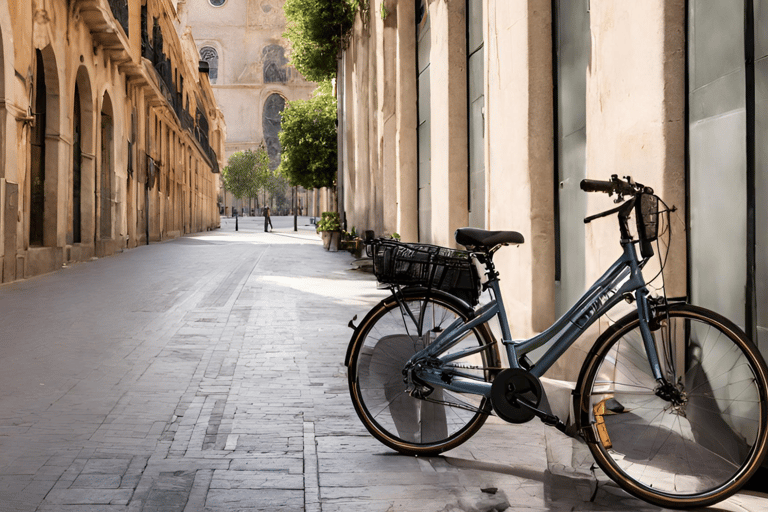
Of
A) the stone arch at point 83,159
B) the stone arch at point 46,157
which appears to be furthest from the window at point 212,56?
the stone arch at point 46,157

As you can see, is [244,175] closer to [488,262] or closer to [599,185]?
[488,262]

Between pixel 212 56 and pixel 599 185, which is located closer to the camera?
pixel 599 185

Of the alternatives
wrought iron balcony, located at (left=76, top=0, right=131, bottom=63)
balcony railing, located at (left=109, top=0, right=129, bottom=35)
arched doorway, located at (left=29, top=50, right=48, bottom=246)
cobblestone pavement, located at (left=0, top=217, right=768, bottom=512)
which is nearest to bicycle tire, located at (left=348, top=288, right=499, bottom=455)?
cobblestone pavement, located at (left=0, top=217, right=768, bottom=512)

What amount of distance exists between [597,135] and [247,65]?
108 meters

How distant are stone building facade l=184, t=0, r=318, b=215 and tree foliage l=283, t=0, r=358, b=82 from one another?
251 ft

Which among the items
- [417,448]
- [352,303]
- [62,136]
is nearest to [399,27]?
[352,303]

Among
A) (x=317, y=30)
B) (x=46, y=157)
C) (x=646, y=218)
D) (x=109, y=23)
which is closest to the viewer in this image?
(x=646, y=218)

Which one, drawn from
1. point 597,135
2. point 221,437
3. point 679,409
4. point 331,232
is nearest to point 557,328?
point 679,409

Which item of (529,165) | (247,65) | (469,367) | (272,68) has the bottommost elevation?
(469,367)

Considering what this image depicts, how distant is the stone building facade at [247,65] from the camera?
357 ft

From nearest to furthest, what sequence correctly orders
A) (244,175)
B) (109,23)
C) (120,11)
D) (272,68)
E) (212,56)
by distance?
1. (109,23)
2. (120,11)
3. (244,175)
4. (272,68)
5. (212,56)

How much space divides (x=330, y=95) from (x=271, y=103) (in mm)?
72713

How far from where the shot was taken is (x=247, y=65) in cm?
10912

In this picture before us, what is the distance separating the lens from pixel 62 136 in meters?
18.7
